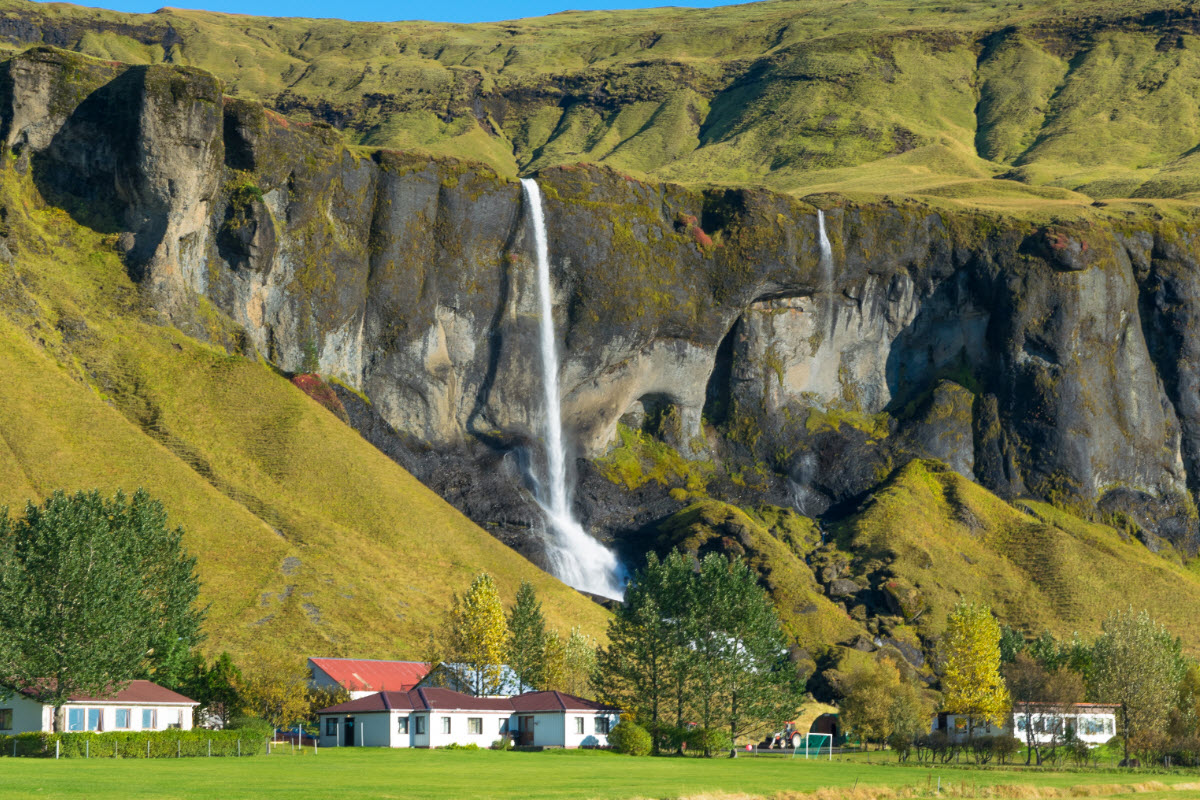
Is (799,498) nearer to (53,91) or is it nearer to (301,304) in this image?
(301,304)

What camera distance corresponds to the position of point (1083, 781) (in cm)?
7219

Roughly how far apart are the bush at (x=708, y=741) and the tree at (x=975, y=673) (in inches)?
853

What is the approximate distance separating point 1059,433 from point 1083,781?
116m

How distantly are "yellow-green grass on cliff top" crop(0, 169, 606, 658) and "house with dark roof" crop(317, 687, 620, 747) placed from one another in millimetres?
15072

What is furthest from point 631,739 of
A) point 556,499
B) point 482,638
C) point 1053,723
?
point 556,499

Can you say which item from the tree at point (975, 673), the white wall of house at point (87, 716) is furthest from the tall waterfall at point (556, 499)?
the white wall of house at point (87, 716)

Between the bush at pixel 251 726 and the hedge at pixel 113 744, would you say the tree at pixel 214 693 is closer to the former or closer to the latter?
the bush at pixel 251 726

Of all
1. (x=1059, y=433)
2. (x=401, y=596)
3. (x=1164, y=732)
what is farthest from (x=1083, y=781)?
(x=1059, y=433)

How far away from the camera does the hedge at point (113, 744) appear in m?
68.3

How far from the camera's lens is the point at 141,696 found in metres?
79.9

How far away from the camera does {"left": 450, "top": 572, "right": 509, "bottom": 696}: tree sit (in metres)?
102

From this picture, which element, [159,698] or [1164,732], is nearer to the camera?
[159,698]

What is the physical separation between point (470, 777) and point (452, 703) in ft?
95.7

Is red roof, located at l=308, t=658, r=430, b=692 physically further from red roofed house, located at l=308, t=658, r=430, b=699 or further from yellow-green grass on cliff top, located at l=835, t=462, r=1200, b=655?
yellow-green grass on cliff top, located at l=835, t=462, r=1200, b=655
